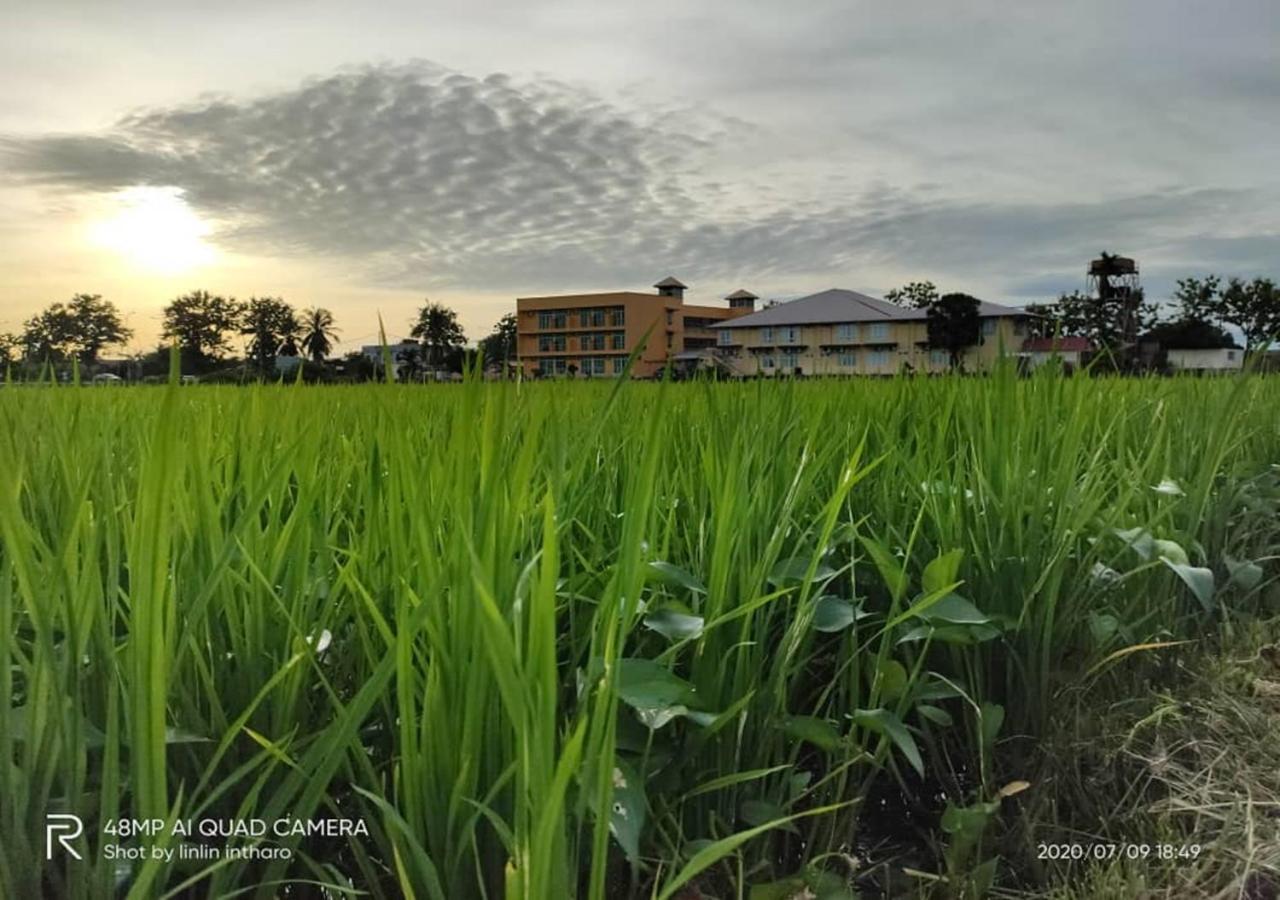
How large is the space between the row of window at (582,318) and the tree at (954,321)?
54.8ft

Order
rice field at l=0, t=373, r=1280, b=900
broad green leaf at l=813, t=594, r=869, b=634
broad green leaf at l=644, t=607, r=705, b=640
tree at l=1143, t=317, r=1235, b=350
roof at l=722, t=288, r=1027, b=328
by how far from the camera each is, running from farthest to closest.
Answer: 1. roof at l=722, t=288, r=1027, b=328
2. tree at l=1143, t=317, r=1235, b=350
3. broad green leaf at l=813, t=594, r=869, b=634
4. broad green leaf at l=644, t=607, r=705, b=640
5. rice field at l=0, t=373, r=1280, b=900

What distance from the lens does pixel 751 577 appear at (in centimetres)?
96

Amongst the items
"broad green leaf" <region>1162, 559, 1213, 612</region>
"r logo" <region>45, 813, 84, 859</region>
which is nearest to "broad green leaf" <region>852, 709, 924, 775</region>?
"broad green leaf" <region>1162, 559, 1213, 612</region>

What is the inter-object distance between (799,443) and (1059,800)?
2.13ft

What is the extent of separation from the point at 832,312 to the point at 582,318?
14.5 metres

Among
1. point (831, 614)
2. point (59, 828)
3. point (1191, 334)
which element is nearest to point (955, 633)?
point (831, 614)

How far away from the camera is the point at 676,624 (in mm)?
836

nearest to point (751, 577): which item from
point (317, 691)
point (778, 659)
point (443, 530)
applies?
point (778, 659)

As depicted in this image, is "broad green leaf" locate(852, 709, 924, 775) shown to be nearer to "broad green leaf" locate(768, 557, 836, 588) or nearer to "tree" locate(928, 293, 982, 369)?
"broad green leaf" locate(768, 557, 836, 588)

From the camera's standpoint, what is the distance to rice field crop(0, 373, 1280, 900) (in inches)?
25.8

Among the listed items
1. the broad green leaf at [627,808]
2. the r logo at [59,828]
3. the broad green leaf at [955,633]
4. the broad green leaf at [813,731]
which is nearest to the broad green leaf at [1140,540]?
the broad green leaf at [955,633]

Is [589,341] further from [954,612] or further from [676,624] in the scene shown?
[676,624]

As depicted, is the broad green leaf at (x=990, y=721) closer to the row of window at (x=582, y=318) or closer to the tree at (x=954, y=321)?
the tree at (x=954, y=321)

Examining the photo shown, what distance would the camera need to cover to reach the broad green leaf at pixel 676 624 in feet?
2.69
